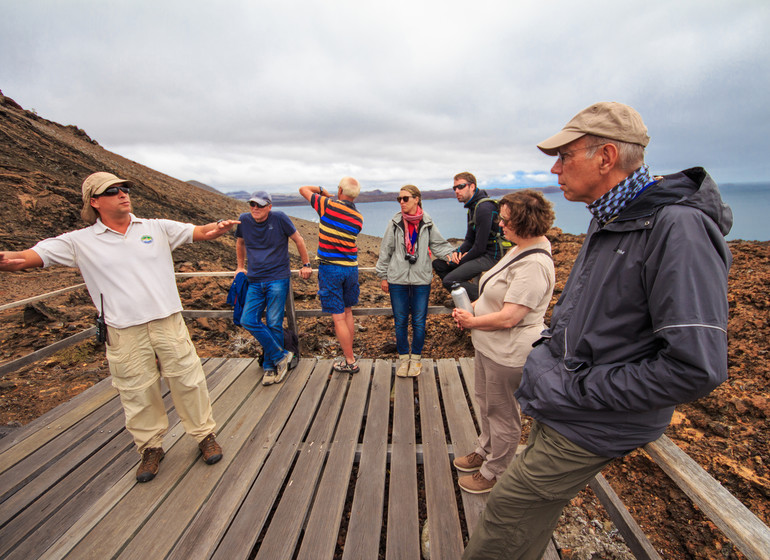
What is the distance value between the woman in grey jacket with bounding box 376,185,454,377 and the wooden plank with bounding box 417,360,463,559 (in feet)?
2.16

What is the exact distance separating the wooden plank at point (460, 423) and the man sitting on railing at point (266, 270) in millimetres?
1967

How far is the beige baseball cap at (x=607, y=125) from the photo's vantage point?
1407mm

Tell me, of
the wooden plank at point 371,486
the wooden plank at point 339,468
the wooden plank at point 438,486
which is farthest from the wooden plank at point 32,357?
the wooden plank at point 438,486

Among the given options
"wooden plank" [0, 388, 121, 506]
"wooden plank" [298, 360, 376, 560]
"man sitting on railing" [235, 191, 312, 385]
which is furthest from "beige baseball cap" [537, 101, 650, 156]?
"wooden plank" [0, 388, 121, 506]

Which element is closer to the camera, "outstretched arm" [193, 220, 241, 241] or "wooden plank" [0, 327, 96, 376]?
"outstretched arm" [193, 220, 241, 241]

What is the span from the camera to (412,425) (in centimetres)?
339

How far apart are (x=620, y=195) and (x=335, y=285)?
297 cm

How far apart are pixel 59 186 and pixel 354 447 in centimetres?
1725

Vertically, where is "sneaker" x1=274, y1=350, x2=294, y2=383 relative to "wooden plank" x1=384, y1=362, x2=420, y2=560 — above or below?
above

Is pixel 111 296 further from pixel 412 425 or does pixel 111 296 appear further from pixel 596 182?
pixel 596 182

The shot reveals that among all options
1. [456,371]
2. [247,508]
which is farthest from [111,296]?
[456,371]

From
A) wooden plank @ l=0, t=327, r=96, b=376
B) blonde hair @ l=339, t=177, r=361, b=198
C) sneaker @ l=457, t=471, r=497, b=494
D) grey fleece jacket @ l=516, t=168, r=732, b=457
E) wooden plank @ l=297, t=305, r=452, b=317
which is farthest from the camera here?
wooden plank @ l=297, t=305, r=452, b=317

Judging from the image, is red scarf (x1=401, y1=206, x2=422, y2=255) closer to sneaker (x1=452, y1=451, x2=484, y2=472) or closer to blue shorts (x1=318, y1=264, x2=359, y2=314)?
blue shorts (x1=318, y1=264, x2=359, y2=314)

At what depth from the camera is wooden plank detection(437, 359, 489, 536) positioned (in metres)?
2.51
